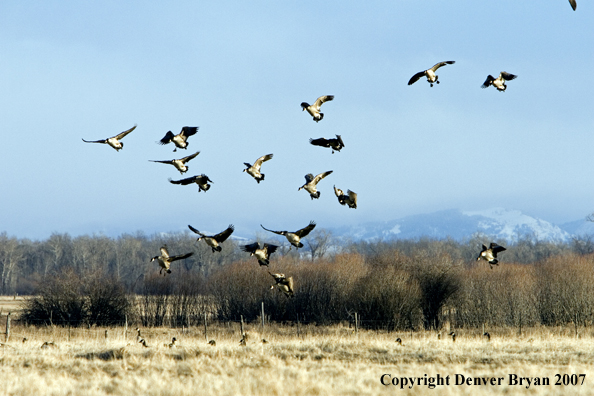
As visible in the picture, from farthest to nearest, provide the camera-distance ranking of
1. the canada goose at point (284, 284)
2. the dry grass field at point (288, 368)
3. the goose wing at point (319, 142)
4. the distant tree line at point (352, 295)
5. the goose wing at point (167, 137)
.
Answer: the distant tree line at point (352, 295) → the canada goose at point (284, 284) → the goose wing at point (319, 142) → the goose wing at point (167, 137) → the dry grass field at point (288, 368)

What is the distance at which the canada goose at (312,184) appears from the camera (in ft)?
61.5

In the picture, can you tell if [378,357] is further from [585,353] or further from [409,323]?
[409,323]

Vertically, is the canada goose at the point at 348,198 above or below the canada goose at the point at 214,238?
above

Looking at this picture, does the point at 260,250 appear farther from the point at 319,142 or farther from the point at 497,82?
the point at 497,82

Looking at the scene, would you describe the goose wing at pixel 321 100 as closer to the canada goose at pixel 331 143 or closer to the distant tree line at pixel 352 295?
the canada goose at pixel 331 143

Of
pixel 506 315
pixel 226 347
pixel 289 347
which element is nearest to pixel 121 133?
pixel 226 347

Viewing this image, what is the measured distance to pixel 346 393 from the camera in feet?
59.4

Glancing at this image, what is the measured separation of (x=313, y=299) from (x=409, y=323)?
8817 millimetres

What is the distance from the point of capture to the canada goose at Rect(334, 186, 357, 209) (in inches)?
715

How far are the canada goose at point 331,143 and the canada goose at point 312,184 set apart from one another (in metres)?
0.92

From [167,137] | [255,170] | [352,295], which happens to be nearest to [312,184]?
[255,170]

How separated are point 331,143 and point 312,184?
1.33 m

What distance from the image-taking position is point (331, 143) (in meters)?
19.3

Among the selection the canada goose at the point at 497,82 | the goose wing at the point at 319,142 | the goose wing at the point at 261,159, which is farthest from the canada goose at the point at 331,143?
the canada goose at the point at 497,82
